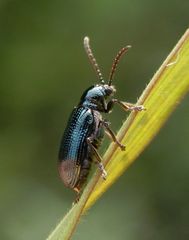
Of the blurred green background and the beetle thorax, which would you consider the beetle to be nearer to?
the beetle thorax

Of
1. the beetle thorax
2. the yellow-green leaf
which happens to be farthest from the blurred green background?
the yellow-green leaf

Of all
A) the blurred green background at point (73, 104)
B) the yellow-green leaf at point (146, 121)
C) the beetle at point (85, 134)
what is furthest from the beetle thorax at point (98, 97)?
the blurred green background at point (73, 104)

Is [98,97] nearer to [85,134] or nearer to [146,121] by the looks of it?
[85,134]

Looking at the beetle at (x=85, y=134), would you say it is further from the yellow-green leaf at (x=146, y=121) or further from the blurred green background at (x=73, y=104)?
the blurred green background at (x=73, y=104)

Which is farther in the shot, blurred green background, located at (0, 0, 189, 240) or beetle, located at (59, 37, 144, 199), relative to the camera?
blurred green background, located at (0, 0, 189, 240)

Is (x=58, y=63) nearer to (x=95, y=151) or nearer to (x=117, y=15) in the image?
(x=117, y=15)

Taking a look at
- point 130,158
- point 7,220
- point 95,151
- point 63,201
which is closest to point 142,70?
point 63,201

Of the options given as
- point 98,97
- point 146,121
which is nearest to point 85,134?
point 98,97
